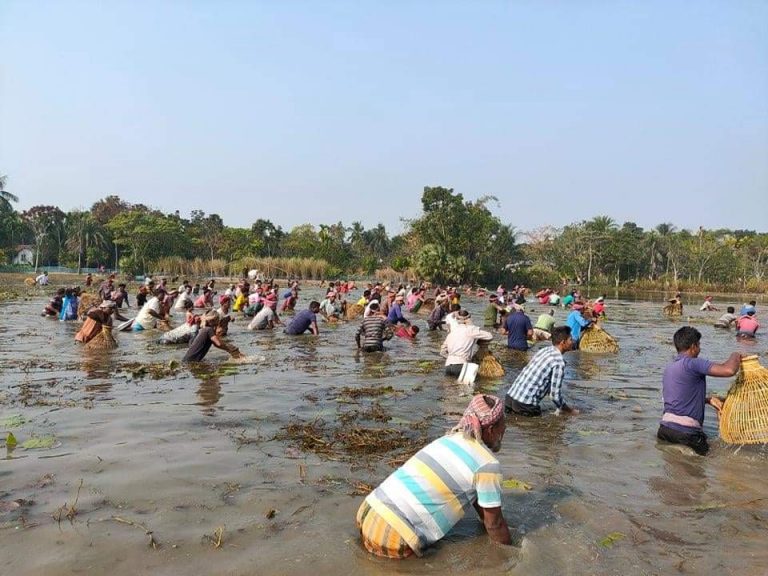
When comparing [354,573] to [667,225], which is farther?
[667,225]

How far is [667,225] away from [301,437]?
9162cm

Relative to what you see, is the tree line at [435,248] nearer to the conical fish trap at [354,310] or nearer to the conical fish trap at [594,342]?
the conical fish trap at [354,310]

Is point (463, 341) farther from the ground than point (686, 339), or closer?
closer

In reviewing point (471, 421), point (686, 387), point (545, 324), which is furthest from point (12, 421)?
point (545, 324)

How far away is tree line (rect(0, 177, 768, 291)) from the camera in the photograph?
5509 centimetres

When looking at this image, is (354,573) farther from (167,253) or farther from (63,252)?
(63,252)

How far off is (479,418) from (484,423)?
0.15 feet

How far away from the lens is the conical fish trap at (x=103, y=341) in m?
13.2

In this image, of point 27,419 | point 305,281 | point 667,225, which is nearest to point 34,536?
point 27,419

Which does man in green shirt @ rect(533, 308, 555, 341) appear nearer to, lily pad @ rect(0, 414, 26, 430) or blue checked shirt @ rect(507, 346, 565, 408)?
blue checked shirt @ rect(507, 346, 565, 408)

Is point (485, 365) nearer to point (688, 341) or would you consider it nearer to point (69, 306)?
point (688, 341)

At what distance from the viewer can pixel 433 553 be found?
4117mm

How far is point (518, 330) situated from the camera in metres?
14.0

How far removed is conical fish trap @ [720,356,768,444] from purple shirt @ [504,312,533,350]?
726cm
